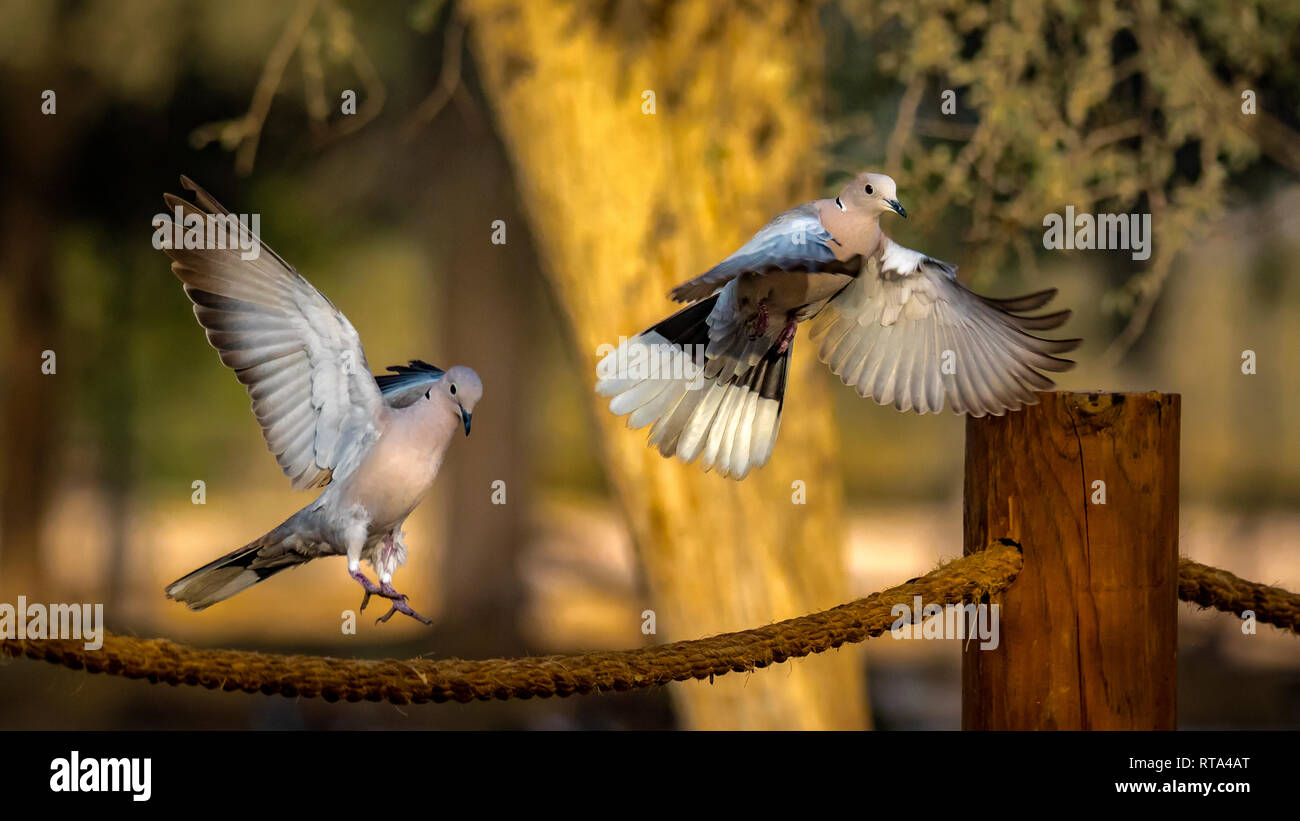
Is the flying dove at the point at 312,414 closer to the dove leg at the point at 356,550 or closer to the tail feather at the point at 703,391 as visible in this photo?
the dove leg at the point at 356,550

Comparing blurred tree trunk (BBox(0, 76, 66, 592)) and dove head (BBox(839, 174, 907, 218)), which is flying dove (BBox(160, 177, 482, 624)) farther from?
blurred tree trunk (BBox(0, 76, 66, 592))

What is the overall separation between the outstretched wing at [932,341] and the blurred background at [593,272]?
4.78ft

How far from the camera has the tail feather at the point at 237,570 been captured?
180cm

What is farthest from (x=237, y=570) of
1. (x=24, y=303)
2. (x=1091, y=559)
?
(x=24, y=303)

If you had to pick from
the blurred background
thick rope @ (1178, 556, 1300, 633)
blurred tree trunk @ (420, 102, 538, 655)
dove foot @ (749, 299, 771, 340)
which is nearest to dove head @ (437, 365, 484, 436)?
dove foot @ (749, 299, 771, 340)

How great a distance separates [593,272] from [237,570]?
229 centimetres

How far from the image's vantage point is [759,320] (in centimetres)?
209

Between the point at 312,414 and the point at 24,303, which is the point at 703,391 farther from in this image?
the point at 24,303

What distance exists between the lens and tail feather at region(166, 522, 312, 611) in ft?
5.90

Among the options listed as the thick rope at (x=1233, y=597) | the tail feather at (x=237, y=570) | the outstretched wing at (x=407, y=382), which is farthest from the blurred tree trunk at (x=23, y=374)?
the thick rope at (x=1233, y=597)

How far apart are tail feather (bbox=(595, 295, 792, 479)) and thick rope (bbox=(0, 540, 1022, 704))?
0.40 meters

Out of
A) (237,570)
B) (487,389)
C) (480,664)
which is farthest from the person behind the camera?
(487,389)

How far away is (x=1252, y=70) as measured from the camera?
4.10 meters

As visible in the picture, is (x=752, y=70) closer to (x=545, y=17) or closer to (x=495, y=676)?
(x=545, y=17)
